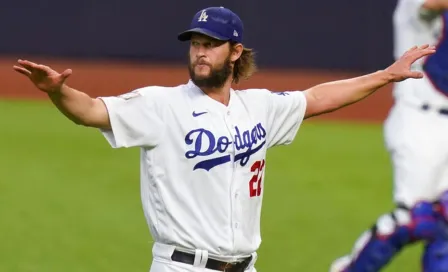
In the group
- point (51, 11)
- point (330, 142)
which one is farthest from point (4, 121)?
point (330, 142)

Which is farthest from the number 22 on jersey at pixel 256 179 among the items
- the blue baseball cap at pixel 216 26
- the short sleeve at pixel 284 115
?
the blue baseball cap at pixel 216 26

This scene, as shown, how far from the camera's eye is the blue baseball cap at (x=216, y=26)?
4895mm

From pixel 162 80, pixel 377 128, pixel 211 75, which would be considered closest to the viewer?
pixel 211 75

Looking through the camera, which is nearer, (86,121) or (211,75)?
(86,121)

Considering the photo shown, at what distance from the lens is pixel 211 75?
4918 millimetres

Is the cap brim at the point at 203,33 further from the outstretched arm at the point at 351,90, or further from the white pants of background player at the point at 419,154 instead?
the white pants of background player at the point at 419,154

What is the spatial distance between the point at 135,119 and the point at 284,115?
0.89m

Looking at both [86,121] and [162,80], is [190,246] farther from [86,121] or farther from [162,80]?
[162,80]

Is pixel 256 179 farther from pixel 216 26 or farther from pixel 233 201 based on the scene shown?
pixel 216 26

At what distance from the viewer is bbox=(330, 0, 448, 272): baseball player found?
648cm

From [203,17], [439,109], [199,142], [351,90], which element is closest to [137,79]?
[439,109]

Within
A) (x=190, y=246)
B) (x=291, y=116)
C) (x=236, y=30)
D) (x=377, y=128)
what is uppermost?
(x=236, y=30)

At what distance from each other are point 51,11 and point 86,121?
14039 mm

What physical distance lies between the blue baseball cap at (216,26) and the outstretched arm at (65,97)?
1.86 feet
